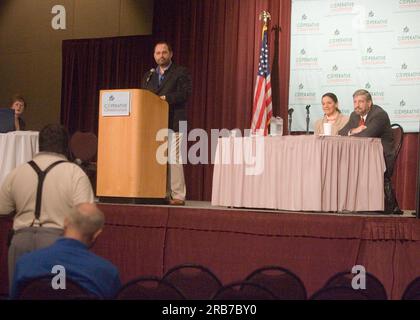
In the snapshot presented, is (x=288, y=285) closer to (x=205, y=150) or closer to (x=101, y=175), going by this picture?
(x=101, y=175)

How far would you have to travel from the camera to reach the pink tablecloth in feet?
18.6

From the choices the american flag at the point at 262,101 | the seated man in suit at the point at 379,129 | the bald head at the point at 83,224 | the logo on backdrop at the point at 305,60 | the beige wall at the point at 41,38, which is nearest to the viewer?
the bald head at the point at 83,224

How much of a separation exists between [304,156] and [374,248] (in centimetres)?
107

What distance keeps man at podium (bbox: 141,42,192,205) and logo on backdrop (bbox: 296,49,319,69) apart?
2822mm

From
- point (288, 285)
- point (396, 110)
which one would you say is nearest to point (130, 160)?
point (288, 285)

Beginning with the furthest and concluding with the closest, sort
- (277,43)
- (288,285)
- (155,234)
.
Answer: (277,43), (155,234), (288,285)

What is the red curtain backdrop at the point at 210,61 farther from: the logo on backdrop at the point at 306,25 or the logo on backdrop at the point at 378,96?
the logo on backdrop at the point at 378,96

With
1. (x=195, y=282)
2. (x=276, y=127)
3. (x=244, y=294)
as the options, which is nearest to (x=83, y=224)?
(x=195, y=282)

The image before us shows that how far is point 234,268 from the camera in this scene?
17.6ft

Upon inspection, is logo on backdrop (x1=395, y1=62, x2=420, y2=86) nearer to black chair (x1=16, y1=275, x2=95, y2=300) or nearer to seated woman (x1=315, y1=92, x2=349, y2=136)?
seated woman (x1=315, y1=92, x2=349, y2=136)

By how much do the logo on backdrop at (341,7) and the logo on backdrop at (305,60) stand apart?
2.09ft

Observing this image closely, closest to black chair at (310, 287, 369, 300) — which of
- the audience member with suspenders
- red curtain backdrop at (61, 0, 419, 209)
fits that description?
the audience member with suspenders

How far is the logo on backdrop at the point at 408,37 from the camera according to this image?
8.07 metres

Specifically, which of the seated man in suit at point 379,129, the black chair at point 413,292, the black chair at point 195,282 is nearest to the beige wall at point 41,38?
the seated man in suit at point 379,129
